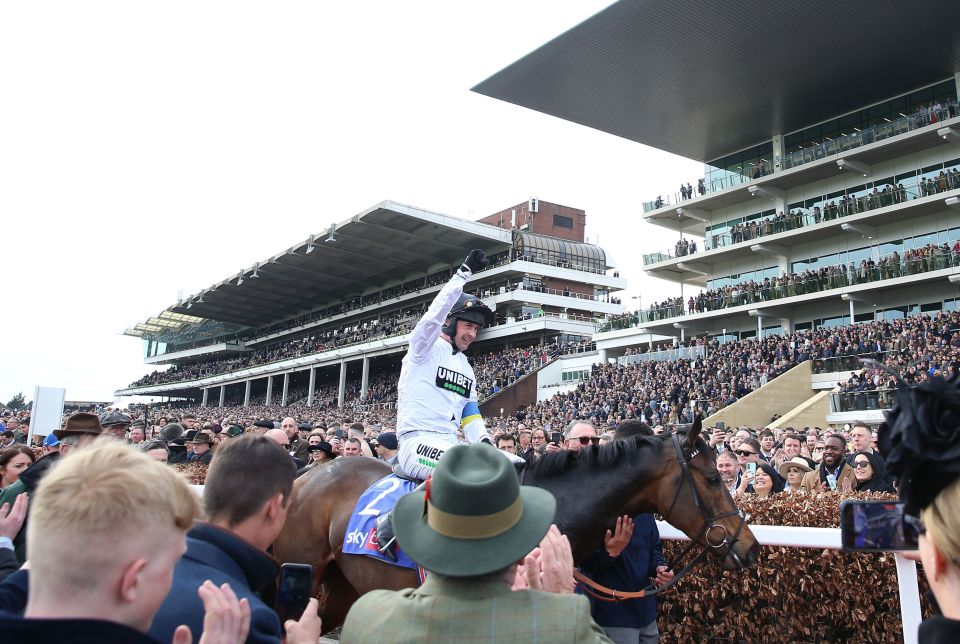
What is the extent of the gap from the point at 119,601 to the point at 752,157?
44.7 metres

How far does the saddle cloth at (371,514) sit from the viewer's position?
14.1 ft

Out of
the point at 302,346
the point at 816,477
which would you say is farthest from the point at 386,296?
the point at 816,477

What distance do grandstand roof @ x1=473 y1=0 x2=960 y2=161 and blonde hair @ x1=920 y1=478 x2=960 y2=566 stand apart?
33.1 metres

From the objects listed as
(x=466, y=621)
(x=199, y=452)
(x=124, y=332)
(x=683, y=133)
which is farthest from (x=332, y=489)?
(x=124, y=332)

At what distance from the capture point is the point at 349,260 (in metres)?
49.9

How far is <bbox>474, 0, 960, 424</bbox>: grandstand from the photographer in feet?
100

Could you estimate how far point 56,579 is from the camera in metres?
1.36

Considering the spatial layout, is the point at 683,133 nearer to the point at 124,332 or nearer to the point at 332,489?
the point at 332,489

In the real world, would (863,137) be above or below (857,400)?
above

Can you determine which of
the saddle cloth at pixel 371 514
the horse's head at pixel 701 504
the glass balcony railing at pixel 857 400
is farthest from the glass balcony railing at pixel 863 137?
the saddle cloth at pixel 371 514

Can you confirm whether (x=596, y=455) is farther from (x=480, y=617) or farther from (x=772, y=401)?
(x=772, y=401)

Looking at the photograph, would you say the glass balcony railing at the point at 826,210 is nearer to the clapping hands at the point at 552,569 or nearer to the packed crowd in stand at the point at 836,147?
the packed crowd in stand at the point at 836,147

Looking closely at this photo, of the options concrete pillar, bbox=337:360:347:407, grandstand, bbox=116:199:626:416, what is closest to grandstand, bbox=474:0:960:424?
grandstand, bbox=116:199:626:416

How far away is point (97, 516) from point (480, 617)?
32.9 inches
